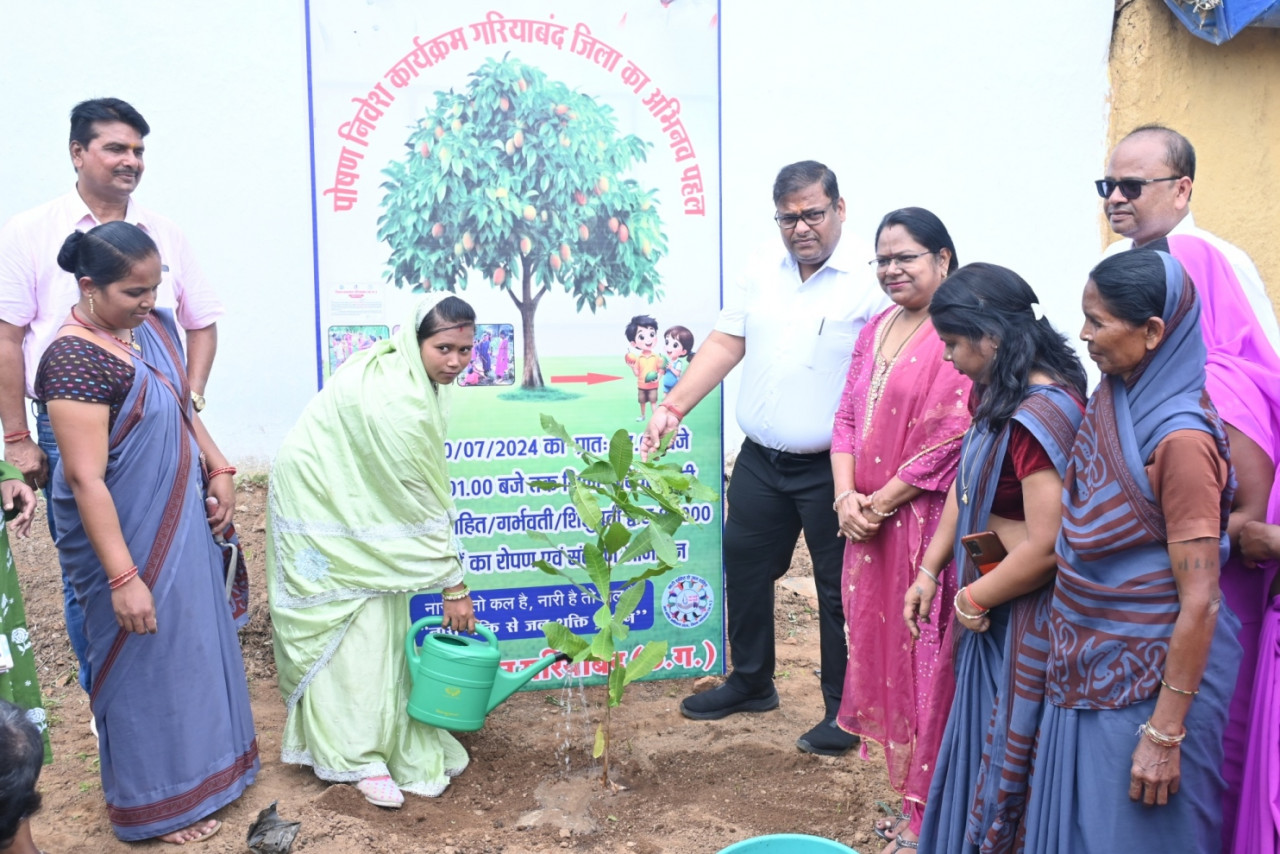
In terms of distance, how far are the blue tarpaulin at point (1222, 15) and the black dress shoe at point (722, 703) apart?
4952 millimetres

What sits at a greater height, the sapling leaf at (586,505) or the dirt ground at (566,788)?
the sapling leaf at (586,505)

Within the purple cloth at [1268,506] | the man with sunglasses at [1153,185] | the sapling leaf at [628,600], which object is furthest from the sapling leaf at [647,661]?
the man with sunglasses at [1153,185]

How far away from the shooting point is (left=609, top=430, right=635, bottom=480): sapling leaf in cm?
311

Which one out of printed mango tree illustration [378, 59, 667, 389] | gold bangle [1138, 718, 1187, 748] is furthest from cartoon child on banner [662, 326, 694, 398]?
gold bangle [1138, 718, 1187, 748]

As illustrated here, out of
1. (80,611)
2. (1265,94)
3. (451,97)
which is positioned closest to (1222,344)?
(451,97)

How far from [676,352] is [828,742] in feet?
4.86

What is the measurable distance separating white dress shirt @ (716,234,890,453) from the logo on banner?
2.52 feet

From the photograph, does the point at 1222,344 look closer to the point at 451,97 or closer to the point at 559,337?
the point at 559,337

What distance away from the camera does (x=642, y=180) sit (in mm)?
4020

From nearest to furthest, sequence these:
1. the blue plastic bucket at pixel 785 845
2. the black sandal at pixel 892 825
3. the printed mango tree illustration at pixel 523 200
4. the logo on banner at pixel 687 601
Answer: the blue plastic bucket at pixel 785 845 → the black sandal at pixel 892 825 → the printed mango tree illustration at pixel 523 200 → the logo on banner at pixel 687 601

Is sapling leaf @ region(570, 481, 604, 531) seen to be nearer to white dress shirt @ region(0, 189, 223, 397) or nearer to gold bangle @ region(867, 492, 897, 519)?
gold bangle @ region(867, 492, 897, 519)

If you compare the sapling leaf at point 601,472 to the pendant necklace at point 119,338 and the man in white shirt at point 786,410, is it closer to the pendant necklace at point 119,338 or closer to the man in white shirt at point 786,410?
the man in white shirt at point 786,410

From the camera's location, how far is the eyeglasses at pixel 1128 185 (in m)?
2.84

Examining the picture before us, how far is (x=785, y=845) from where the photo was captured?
8.62 feet
